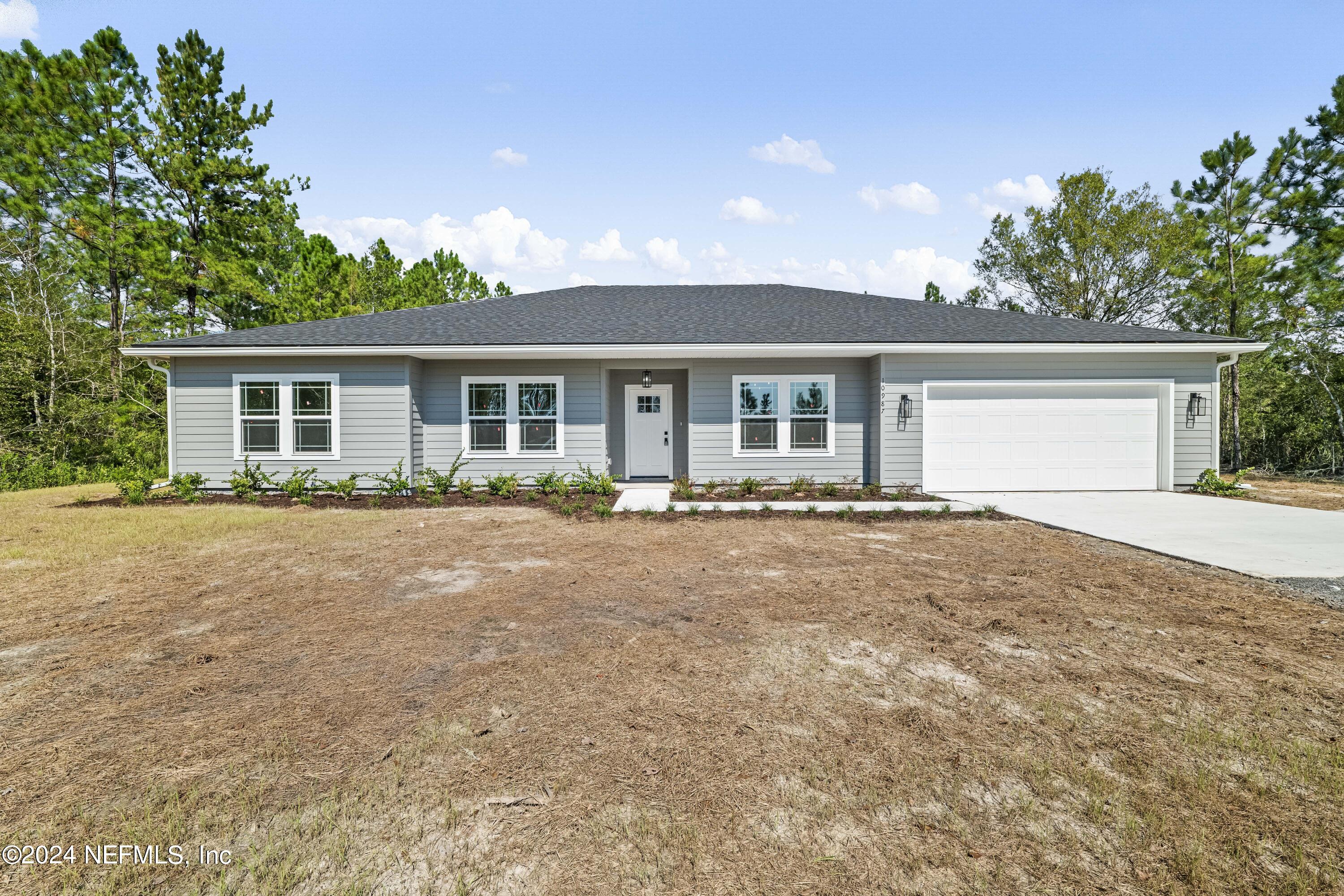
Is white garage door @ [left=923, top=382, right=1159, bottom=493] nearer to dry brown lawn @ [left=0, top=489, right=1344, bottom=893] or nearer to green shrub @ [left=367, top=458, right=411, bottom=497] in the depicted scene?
dry brown lawn @ [left=0, top=489, right=1344, bottom=893]

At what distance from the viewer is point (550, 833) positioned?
6.57ft

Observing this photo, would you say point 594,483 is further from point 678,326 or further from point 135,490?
point 135,490

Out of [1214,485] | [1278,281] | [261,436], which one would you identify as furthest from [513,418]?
[1278,281]

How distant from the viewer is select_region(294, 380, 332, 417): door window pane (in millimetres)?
10820

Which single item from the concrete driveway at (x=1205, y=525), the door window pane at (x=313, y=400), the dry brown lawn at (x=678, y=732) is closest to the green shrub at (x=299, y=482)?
the door window pane at (x=313, y=400)

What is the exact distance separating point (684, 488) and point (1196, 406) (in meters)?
9.64

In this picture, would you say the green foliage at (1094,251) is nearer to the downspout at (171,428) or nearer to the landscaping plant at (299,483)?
the landscaping plant at (299,483)

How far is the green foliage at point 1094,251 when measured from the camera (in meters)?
22.0

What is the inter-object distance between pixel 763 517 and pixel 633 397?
4497 millimetres

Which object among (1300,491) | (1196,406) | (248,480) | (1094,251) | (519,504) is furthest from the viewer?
(1094,251)

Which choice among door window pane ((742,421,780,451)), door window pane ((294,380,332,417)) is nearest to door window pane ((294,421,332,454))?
door window pane ((294,380,332,417))

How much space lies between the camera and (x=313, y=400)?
10875mm

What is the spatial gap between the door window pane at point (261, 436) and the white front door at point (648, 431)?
6575mm

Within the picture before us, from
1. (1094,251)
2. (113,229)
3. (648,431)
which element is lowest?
(648,431)
